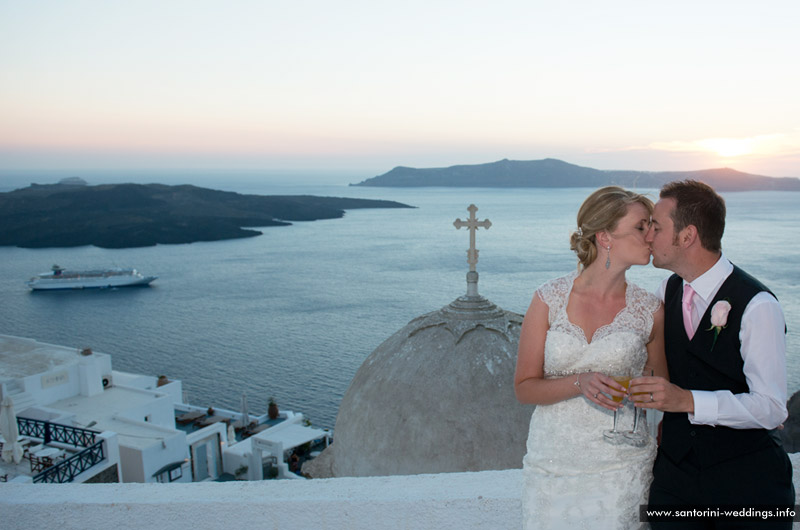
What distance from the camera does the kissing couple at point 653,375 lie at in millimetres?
2012

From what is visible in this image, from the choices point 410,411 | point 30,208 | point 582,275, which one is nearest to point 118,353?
point 410,411

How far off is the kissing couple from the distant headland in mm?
81801

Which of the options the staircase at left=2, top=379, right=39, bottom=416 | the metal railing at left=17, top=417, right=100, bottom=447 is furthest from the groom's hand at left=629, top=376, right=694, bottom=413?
the staircase at left=2, top=379, right=39, bottom=416

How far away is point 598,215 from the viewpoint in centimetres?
232

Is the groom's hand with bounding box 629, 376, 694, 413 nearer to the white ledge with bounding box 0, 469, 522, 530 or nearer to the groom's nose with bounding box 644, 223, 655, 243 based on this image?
the groom's nose with bounding box 644, 223, 655, 243

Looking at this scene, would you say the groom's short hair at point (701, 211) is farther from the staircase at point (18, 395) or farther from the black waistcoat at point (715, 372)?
the staircase at point (18, 395)

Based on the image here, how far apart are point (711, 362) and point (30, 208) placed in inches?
4038

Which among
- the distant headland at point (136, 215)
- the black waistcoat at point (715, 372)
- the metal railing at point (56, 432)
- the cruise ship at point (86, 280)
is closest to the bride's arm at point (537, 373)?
the black waistcoat at point (715, 372)

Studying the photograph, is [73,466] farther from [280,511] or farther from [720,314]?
[720,314]

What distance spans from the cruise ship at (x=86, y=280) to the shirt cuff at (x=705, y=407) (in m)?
57.6

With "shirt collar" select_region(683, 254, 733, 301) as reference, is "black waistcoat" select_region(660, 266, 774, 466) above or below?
below

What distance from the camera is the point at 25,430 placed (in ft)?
52.5

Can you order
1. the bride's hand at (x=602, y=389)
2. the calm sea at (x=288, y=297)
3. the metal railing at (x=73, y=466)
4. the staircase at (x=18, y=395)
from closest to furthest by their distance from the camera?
1. the bride's hand at (x=602, y=389)
2. the metal railing at (x=73, y=466)
3. the staircase at (x=18, y=395)
4. the calm sea at (x=288, y=297)

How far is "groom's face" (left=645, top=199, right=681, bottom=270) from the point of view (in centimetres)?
220
